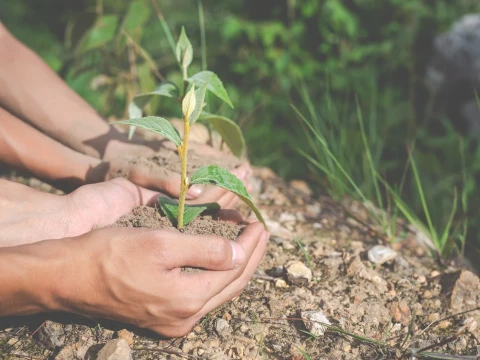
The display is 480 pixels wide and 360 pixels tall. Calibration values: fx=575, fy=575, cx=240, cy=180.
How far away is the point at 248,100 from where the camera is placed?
11.3 ft

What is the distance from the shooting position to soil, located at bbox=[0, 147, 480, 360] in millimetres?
1451

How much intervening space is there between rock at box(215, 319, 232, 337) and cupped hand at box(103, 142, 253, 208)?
1.26 feet

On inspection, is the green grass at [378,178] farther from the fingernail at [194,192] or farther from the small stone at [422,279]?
the fingernail at [194,192]

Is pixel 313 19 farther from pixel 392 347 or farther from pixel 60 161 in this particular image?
pixel 392 347

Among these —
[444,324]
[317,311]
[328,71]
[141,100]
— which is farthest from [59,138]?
[328,71]

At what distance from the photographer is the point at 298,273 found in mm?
1720

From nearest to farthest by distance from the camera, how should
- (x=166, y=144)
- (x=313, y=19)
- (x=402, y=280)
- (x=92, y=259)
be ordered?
(x=92, y=259)
(x=402, y=280)
(x=166, y=144)
(x=313, y=19)

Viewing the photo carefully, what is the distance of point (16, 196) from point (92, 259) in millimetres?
443

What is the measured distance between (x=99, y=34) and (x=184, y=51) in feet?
3.20

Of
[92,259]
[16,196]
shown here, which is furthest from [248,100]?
[92,259]

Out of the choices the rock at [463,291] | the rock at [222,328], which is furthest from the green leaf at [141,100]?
the rock at [463,291]

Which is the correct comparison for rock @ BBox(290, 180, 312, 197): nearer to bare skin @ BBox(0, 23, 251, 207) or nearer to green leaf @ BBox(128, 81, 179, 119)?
bare skin @ BBox(0, 23, 251, 207)

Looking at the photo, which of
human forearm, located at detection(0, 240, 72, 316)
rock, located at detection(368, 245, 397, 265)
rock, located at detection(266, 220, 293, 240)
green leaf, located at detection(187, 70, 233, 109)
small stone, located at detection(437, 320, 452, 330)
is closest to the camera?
human forearm, located at detection(0, 240, 72, 316)

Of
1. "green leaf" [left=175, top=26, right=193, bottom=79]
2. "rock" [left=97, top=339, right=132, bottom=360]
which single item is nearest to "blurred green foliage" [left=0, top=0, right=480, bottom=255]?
"green leaf" [left=175, top=26, right=193, bottom=79]
